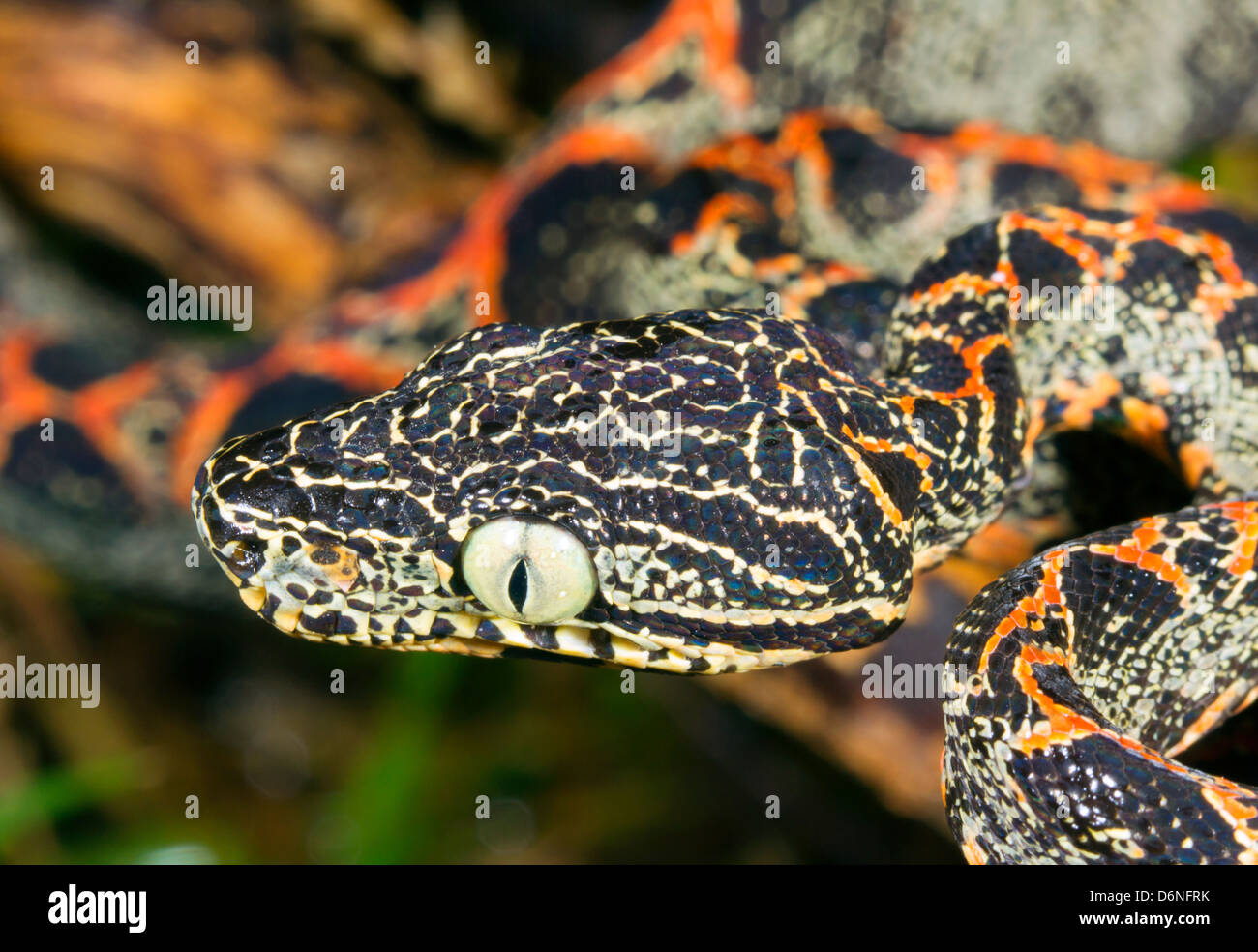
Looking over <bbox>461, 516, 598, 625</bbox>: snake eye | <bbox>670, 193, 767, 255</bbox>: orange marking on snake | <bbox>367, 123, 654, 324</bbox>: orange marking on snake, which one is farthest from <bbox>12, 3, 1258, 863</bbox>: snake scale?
<bbox>367, 123, 654, 324</bbox>: orange marking on snake

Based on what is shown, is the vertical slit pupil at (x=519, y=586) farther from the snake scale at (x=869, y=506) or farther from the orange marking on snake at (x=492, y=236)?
the orange marking on snake at (x=492, y=236)

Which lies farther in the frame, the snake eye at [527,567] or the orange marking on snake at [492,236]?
the orange marking on snake at [492,236]

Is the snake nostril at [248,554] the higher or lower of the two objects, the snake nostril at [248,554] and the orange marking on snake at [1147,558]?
the higher

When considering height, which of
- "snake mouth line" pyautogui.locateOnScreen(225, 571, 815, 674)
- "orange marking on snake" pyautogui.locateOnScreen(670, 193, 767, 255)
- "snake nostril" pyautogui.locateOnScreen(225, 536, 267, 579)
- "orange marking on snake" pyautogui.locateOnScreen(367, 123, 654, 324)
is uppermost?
"orange marking on snake" pyautogui.locateOnScreen(367, 123, 654, 324)

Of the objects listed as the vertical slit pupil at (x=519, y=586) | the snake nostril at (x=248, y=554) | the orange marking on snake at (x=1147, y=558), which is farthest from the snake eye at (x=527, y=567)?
the orange marking on snake at (x=1147, y=558)

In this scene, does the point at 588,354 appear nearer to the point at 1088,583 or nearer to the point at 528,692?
the point at 1088,583

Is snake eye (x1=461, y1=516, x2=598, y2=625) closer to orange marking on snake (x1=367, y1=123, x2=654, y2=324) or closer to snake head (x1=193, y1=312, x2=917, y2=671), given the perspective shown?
snake head (x1=193, y1=312, x2=917, y2=671)

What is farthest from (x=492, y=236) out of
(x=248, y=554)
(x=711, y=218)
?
(x=248, y=554)

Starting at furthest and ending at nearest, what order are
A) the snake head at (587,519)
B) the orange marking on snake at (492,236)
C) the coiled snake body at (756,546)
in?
1. the orange marking on snake at (492,236)
2. the snake head at (587,519)
3. the coiled snake body at (756,546)
